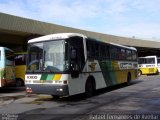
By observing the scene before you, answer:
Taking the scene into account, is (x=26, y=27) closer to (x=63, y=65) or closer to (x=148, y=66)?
(x=63, y=65)

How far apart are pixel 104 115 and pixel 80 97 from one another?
5.15m

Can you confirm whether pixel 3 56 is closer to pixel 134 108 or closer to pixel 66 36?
pixel 66 36

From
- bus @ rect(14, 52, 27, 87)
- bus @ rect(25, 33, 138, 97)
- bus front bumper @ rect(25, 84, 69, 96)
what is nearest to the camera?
bus front bumper @ rect(25, 84, 69, 96)

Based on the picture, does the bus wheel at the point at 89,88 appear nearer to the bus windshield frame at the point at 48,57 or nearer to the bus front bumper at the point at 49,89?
the bus front bumper at the point at 49,89

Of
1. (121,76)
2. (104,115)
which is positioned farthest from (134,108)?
(121,76)

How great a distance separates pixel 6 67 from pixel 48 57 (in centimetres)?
546

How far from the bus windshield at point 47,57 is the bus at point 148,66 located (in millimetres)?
26389

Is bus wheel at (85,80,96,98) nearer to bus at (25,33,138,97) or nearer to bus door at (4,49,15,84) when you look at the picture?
bus at (25,33,138,97)

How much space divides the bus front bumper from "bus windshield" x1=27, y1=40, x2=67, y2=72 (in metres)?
0.67

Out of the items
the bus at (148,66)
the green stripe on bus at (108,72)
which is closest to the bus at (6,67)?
the green stripe on bus at (108,72)

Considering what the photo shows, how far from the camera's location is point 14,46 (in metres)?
34.1

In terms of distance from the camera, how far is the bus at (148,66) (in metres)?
38.7

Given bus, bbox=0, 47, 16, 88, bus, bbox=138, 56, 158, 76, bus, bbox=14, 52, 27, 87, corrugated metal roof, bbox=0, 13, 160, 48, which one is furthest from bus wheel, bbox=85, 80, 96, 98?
bus, bbox=138, 56, 158, 76

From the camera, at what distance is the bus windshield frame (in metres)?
13.1
